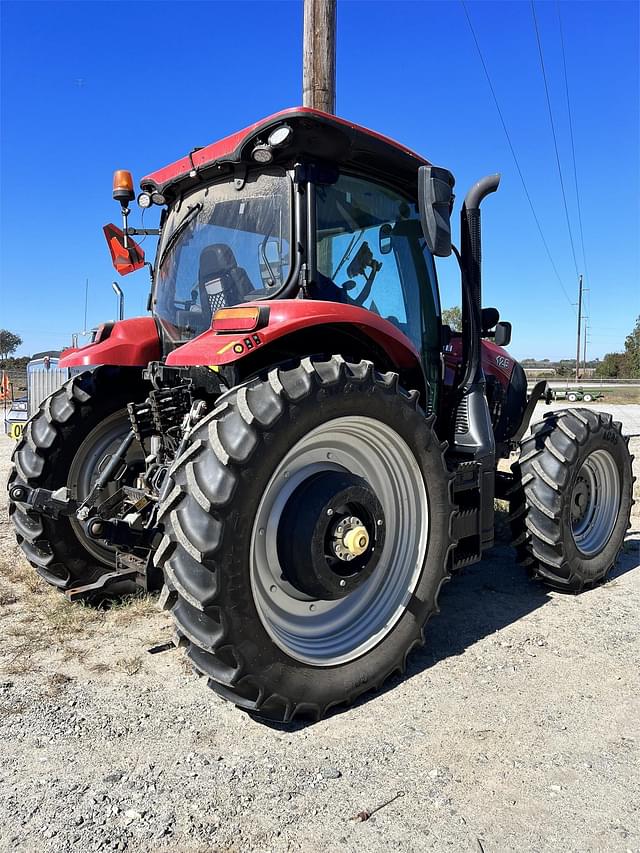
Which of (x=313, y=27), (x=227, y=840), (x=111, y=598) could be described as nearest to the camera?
(x=227, y=840)

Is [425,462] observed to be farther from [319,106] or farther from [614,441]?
[319,106]

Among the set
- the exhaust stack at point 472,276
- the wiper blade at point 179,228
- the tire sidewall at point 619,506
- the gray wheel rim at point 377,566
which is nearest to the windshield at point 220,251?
the wiper blade at point 179,228

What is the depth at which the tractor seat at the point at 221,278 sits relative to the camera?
11.4 ft

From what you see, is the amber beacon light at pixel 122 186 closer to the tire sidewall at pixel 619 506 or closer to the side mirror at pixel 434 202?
the side mirror at pixel 434 202

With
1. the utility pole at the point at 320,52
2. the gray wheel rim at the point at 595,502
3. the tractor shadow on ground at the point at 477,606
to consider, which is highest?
the utility pole at the point at 320,52

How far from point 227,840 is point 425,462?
1.83 metres

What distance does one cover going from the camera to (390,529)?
11.0 feet

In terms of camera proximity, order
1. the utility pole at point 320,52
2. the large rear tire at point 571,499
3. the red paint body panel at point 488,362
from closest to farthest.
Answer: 1. the large rear tire at point 571,499
2. the red paint body panel at point 488,362
3. the utility pole at point 320,52

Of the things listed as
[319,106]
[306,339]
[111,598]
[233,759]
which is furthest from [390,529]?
[319,106]

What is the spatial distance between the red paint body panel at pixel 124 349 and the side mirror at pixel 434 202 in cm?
173

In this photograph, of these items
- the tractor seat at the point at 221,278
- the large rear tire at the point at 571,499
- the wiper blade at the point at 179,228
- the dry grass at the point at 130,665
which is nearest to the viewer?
the dry grass at the point at 130,665

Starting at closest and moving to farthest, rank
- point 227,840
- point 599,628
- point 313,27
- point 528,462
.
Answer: point 227,840, point 599,628, point 528,462, point 313,27

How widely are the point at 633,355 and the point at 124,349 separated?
177 ft

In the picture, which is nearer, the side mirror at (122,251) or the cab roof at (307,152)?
the cab roof at (307,152)
